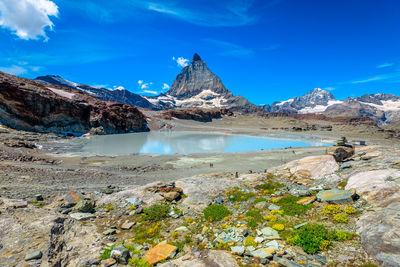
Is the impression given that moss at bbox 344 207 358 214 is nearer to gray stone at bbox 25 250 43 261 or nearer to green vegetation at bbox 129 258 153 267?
green vegetation at bbox 129 258 153 267

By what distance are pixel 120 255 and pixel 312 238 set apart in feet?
23.7

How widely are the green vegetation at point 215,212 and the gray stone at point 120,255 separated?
4513 mm

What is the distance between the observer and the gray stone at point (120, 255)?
7410 mm

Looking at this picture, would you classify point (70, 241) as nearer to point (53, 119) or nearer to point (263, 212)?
point (263, 212)

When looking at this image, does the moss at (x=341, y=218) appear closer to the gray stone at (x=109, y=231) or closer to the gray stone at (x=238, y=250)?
the gray stone at (x=238, y=250)

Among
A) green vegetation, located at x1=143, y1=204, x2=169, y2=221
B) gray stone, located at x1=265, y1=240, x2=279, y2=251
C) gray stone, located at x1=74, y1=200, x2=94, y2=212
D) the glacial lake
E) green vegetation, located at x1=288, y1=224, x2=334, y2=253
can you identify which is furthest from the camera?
the glacial lake

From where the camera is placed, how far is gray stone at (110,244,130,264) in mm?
7410

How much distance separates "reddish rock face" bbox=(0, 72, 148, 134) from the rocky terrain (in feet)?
249

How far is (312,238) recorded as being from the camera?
7125 mm

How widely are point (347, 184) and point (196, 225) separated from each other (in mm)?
9914

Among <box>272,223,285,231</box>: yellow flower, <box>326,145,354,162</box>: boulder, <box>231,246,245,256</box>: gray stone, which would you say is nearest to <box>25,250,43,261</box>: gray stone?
<box>231,246,245,256</box>: gray stone

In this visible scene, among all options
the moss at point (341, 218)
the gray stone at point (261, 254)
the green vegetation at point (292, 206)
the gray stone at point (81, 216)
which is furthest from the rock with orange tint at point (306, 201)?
the gray stone at point (81, 216)

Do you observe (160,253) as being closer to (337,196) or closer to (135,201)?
(135,201)

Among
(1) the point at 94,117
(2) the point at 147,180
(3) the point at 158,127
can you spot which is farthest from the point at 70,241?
(3) the point at 158,127
